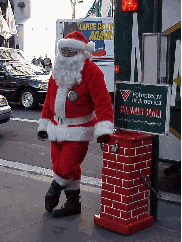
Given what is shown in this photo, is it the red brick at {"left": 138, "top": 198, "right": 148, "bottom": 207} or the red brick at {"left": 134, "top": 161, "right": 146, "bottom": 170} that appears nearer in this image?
the red brick at {"left": 134, "top": 161, "right": 146, "bottom": 170}

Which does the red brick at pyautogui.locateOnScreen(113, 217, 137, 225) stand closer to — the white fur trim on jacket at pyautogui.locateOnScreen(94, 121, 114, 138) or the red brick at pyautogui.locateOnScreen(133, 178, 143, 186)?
the red brick at pyautogui.locateOnScreen(133, 178, 143, 186)

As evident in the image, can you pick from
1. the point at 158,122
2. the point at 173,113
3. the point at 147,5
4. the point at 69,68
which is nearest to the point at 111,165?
the point at 158,122

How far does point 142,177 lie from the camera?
14.9 feet

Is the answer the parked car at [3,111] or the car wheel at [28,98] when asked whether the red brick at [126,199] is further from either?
the car wheel at [28,98]

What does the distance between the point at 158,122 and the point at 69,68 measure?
1062 millimetres

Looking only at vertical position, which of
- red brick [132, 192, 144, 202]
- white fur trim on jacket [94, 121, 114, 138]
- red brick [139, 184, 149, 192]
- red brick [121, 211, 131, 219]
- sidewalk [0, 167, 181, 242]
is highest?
white fur trim on jacket [94, 121, 114, 138]

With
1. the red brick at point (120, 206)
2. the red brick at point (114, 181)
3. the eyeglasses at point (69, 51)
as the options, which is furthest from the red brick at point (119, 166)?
the eyeglasses at point (69, 51)

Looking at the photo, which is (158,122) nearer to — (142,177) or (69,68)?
(142,177)

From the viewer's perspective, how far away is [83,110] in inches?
189

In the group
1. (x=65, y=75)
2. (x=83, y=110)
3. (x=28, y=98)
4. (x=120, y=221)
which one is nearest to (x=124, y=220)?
(x=120, y=221)

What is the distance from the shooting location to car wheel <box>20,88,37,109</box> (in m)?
15.5

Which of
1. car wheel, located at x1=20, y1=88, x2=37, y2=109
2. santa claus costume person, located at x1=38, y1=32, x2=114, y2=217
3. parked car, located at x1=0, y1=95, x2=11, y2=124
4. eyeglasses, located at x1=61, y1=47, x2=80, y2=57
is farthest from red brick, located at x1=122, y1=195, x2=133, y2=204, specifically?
car wheel, located at x1=20, y1=88, x2=37, y2=109

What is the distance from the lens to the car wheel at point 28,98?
1546 centimetres

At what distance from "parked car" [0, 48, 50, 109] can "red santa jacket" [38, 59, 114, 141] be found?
10.4m
